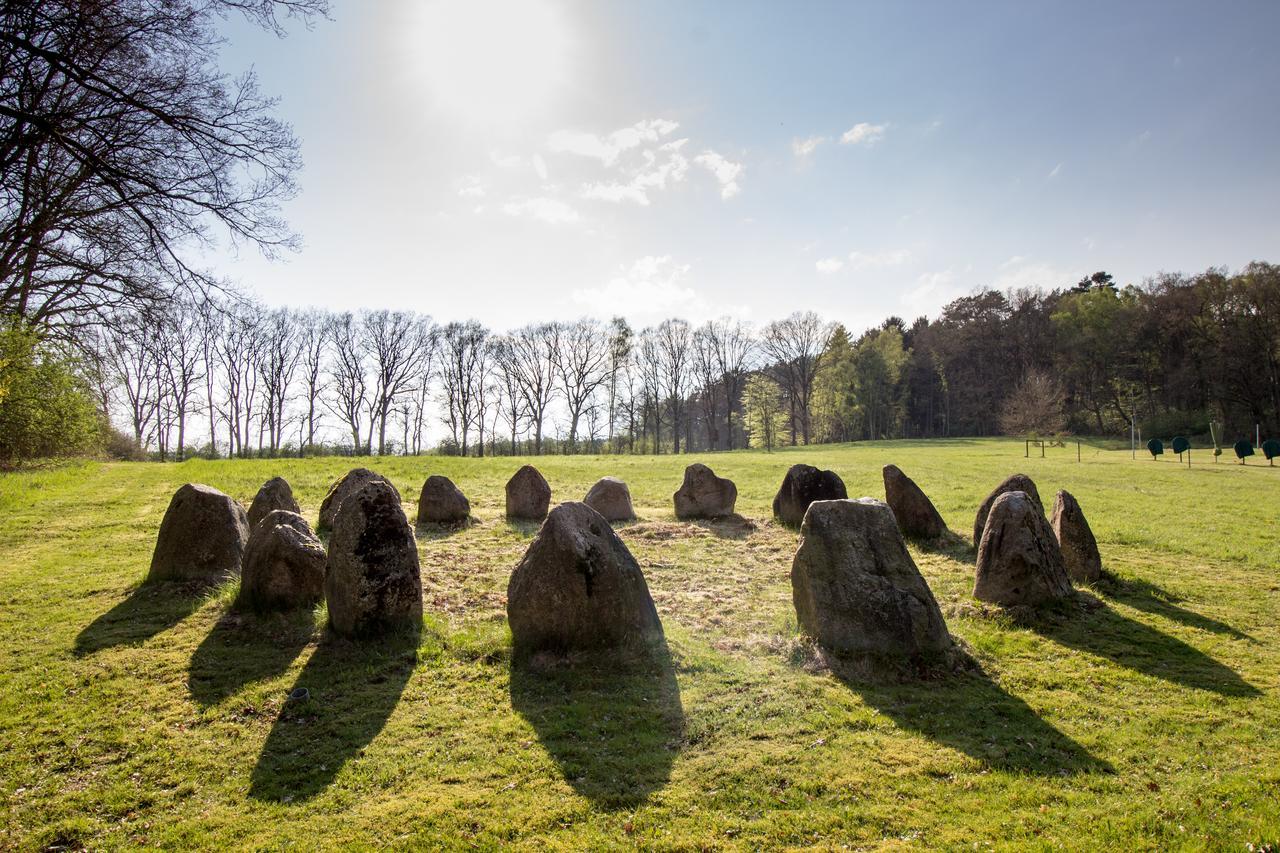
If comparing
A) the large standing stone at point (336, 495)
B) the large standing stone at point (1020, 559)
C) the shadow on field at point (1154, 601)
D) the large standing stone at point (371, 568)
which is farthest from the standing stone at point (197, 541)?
the shadow on field at point (1154, 601)

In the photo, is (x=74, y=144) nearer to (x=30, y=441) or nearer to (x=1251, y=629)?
(x=1251, y=629)

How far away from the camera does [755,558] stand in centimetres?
1322

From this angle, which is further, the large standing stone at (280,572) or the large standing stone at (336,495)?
the large standing stone at (336,495)

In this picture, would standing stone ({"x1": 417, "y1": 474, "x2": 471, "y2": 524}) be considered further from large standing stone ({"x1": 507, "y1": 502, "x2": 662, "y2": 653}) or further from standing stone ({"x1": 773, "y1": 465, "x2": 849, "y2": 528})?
large standing stone ({"x1": 507, "y1": 502, "x2": 662, "y2": 653})

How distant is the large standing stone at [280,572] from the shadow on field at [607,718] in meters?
3.51

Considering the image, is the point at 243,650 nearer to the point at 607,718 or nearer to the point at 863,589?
the point at 607,718

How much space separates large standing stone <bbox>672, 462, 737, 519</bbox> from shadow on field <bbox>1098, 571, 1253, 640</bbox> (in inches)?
341

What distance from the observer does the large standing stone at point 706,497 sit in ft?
57.1

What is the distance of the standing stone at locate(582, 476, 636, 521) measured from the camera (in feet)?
55.7

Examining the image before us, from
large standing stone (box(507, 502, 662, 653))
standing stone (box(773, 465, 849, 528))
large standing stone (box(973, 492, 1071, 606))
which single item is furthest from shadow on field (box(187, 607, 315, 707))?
standing stone (box(773, 465, 849, 528))

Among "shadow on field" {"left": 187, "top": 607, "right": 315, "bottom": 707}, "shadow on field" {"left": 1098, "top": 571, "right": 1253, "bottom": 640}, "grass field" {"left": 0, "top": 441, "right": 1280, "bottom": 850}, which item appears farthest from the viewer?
"shadow on field" {"left": 1098, "top": 571, "right": 1253, "bottom": 640}

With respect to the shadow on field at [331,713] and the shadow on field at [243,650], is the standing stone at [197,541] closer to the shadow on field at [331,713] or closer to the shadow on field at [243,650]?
the shadow on field at [243,650]

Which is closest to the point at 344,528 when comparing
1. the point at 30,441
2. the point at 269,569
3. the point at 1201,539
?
the point at 269,569

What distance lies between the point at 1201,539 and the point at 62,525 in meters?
26.5
